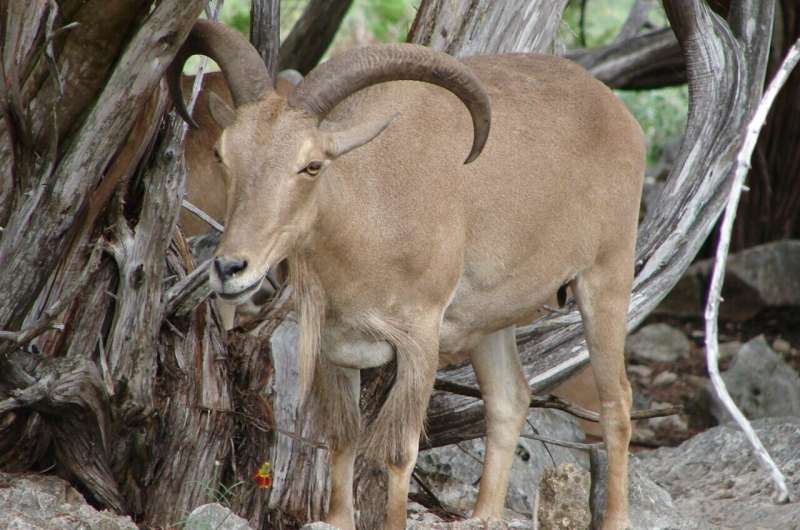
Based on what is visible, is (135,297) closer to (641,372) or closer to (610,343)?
(610,343)

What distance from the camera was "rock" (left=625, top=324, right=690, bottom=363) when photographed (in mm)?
12562

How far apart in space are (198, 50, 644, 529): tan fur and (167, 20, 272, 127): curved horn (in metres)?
0.11

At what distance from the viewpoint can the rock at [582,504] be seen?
6094mm

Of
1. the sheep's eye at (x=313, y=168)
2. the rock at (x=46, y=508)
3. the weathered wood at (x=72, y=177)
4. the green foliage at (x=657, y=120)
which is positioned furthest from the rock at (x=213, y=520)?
the green foliage at (x=657, y=120)

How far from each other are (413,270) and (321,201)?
597mm

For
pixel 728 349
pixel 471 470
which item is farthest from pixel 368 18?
pixel 471 470

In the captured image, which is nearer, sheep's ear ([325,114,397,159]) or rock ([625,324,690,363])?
sheep's ear ([325,114,397,159])

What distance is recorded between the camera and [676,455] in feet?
28.0

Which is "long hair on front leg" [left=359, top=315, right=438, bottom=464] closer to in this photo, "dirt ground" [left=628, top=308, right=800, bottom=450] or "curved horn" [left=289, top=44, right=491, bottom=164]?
"curved horn" [left=289, top=44, right=491, bottom=164]

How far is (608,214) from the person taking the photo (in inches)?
265

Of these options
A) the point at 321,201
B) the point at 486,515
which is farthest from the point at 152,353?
the point at 486,515

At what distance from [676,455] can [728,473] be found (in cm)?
52

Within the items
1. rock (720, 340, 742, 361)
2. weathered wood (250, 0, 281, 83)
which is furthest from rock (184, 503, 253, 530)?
rock (720, 340, 742, 361)

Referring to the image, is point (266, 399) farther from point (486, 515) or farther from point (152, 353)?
point (486, 515)
